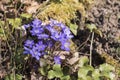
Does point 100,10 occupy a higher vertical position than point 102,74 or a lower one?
higher

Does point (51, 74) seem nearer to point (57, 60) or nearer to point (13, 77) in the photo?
point (57, 60)

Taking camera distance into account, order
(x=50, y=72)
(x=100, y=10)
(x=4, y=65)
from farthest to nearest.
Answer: (x=100, y=10), (x=4, y=65), (x=50, y=72)

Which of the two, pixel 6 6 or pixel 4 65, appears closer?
pixel 4 65

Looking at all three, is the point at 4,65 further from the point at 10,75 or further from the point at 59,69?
the point at 59,69

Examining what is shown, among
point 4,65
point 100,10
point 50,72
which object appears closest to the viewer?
point 50,72

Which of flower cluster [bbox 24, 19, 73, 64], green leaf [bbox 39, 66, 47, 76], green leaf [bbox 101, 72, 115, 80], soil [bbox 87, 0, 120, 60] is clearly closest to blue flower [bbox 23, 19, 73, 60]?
flower cluster [bbox 24, 19, 73, 64]

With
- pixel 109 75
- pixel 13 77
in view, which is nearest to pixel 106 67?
pixel 109 75

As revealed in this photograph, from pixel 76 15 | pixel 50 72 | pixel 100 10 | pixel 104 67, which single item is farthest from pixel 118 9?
pixel 50 72

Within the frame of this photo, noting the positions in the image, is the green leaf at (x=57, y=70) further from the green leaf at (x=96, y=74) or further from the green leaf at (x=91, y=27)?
the green leaf at (x=91, y=27)
